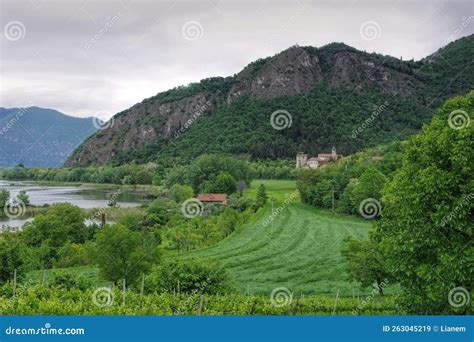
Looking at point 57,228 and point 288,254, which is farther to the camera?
point 57,228

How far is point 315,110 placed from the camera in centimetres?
16388

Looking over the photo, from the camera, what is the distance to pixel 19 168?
13012 centimetres

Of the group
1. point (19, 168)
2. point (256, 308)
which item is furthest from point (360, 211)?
point (19, 168)

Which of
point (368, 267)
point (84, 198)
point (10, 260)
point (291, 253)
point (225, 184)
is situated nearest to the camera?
point (368, 267)

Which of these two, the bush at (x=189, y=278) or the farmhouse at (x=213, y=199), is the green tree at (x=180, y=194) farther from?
the bush at (x=189, y=278)

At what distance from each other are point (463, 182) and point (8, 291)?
612 inches

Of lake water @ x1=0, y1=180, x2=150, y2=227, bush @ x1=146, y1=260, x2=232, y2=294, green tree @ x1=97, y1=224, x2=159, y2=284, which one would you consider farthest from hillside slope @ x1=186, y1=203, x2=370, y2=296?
lake water @ x1=0, y1=180, x2=150, y2=227

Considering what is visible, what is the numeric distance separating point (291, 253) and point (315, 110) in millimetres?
130006

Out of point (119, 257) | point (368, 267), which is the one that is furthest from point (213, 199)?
point (368, 267)

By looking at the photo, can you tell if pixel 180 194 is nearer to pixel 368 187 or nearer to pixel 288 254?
pixel 368 187

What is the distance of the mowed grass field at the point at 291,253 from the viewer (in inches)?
1123

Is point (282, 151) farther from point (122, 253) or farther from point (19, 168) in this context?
point (122, 253)

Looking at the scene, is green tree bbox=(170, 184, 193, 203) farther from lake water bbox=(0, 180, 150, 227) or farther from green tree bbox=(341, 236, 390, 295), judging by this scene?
green tree bbox=(341, 236, 390, 295)

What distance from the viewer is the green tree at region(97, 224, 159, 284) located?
22.3m
